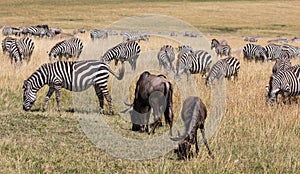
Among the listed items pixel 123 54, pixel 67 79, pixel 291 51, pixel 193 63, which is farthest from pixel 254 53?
pixel 67 79

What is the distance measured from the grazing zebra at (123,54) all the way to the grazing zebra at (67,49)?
2.17 meters

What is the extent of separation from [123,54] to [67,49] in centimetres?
277

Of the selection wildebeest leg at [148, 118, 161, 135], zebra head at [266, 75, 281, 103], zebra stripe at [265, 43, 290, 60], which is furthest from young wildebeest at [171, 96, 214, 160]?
zebra stripe at [265, 43, 290, 60]

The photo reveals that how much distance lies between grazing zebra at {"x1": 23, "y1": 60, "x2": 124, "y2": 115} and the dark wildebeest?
1.95 m

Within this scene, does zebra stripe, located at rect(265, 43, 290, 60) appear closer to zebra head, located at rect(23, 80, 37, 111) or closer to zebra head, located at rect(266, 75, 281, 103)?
zebra head, located at rect(266, 75, 281, 103)

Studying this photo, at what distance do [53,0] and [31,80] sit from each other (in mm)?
85670

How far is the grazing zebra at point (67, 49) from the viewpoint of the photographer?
2042 centimetres

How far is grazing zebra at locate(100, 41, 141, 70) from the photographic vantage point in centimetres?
1961

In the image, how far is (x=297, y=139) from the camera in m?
9.55

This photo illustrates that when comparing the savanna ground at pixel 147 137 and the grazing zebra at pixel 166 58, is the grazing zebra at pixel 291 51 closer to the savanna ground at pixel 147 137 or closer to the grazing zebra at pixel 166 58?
the savanna ground at pixel 147 137

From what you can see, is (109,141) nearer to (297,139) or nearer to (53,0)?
(297,139)

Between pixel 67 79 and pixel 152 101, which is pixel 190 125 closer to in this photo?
pixel 152 101

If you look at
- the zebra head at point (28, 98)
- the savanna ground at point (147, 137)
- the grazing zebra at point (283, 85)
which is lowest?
the savanna ground at point (147, 137)

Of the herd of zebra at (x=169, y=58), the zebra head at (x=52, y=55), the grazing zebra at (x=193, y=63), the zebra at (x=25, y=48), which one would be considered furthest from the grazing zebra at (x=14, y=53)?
the grazing zebra at (x=193, y=63)
